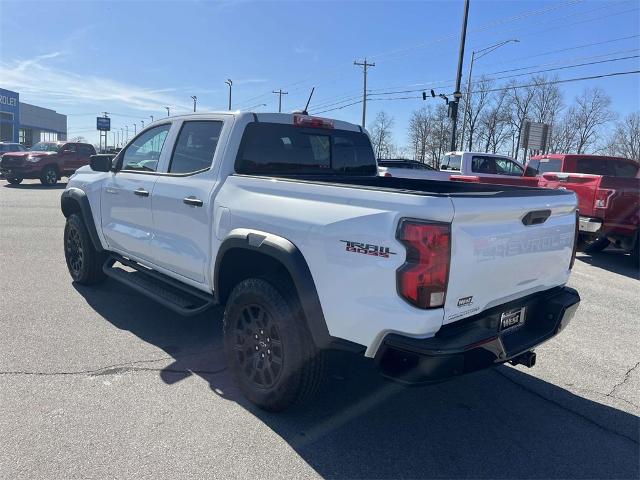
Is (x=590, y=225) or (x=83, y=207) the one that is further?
(x=590, y=225)

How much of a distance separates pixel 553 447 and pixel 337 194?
6.68 feet

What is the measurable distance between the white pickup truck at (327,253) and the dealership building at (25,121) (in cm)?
6240

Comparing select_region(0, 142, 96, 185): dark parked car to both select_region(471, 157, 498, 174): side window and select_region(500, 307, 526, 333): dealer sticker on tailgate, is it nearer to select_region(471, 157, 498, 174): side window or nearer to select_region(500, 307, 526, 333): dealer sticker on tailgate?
select_region(471, 157, 498, 174): side window

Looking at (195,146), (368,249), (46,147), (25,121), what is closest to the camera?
(368,249)

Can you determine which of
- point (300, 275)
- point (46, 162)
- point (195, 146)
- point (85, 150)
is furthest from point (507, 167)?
point (46, 162)

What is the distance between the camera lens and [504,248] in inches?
110

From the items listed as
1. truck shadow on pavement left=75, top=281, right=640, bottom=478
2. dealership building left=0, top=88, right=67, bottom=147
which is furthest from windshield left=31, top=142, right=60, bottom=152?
dealership building left=0, top=88, right=67, bottom=147

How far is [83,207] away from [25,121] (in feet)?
249

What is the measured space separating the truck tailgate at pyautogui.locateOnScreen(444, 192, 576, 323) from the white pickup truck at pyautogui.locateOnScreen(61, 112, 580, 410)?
0.4 inches

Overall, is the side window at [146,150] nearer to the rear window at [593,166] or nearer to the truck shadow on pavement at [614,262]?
the truck shadow on pavement at [614,262]

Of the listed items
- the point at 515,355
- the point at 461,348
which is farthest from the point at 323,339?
the point at 515,355

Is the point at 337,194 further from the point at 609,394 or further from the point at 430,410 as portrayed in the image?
the point at 609,394

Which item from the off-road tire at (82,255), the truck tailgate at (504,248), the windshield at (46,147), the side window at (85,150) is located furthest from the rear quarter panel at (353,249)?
the windshield at (46,147)

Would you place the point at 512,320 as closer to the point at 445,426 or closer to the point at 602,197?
the point at 445,426
